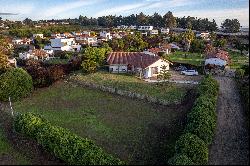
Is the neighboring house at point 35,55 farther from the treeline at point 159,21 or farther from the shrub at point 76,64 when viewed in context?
the treeline at point 159,21

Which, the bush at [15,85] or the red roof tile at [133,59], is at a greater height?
the red roof tile at [133,59]

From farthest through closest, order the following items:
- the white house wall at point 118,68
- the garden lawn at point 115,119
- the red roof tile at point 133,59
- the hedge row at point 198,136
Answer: the white house wall at point 118,68 → the red roof tile at point 133,59 → the garden lawn at point 115,119 → the hedge row at point 198,136

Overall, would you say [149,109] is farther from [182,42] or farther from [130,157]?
[182,42]

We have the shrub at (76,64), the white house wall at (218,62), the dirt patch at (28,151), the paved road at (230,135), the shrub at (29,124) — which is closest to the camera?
the paved road at (230,135)

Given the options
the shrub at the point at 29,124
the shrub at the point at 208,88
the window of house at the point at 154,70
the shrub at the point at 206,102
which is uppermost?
the window of house at the point at 154,70

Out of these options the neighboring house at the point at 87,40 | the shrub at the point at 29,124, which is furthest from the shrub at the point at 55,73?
the neighboring house at the point at 87,40

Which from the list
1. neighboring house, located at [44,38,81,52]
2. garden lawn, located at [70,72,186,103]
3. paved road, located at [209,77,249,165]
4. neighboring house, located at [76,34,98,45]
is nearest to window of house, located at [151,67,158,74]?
garden lawn, located at [70,72,186,103]

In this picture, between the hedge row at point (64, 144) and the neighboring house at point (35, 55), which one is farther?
the neighboring house at point (35, 55)
